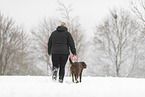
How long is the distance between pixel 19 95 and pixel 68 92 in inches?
51.5

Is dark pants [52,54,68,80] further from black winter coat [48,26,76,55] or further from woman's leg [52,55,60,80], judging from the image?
black winter coat [48,26,76,55]

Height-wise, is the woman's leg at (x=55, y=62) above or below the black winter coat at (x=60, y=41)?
below

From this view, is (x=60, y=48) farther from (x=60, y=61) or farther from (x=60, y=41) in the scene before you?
(x=60, y=61)

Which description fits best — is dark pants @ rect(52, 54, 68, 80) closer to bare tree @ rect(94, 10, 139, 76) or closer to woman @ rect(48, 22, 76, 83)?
woman @ rect(48, 22, 76, 83)

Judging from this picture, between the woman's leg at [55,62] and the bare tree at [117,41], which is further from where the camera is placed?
the bare tree at [117,41]

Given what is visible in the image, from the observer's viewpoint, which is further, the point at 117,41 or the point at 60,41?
the point at 117,41

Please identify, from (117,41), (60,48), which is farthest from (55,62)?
(117,41)

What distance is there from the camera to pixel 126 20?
788 inches

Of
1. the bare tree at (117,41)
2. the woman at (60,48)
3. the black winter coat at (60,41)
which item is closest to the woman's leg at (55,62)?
the woman at (60,48)

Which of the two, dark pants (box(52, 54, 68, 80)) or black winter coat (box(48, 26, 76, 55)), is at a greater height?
black winter coat (box(48, 26, 76, 55))

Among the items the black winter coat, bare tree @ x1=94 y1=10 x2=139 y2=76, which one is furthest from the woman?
bare tree @ x1=94 y1=10 x2=139 y2=76

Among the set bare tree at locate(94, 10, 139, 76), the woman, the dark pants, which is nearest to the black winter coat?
the woman

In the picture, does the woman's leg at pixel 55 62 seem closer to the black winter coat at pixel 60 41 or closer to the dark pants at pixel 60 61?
the dark pants at pixel 60 61

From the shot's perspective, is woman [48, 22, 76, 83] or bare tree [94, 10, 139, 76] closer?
woman [48, 22, 76, 83]
